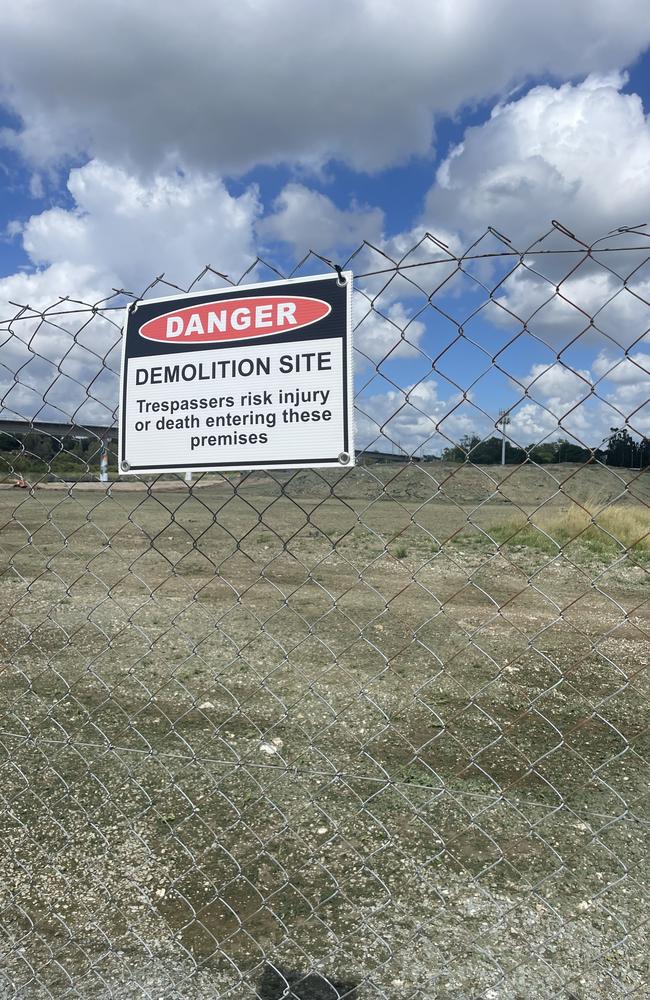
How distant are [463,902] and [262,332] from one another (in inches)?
101

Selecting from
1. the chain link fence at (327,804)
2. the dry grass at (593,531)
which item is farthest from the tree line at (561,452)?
the dry grass at (593,531)

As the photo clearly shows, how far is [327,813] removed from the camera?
383 cm

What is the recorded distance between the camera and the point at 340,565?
12.1 metres

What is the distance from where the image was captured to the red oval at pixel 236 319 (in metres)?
2.13

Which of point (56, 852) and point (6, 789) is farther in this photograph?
point (6, 789)

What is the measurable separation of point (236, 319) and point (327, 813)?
111 inches

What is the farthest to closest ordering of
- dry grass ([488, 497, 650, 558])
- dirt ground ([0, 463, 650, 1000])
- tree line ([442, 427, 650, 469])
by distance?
1. dry grass ([488, 497, 650, 558])
2. dirt ground ([0, 463, 650, 1000])
3. tree line ([442, 427, 650, 469])

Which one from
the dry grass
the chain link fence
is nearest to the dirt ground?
the chain link fence

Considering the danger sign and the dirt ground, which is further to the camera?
the dirt ground

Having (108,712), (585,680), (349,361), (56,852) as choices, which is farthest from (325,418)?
(585,680)

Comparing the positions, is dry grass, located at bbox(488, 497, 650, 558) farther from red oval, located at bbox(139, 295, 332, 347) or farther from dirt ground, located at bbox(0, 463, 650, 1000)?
red oval, located at bbox(139, 295, 332, 347)

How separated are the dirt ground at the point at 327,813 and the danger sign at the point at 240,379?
25 cm

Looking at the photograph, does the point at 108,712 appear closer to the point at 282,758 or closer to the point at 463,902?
the point at 282,758

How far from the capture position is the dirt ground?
2627mm
